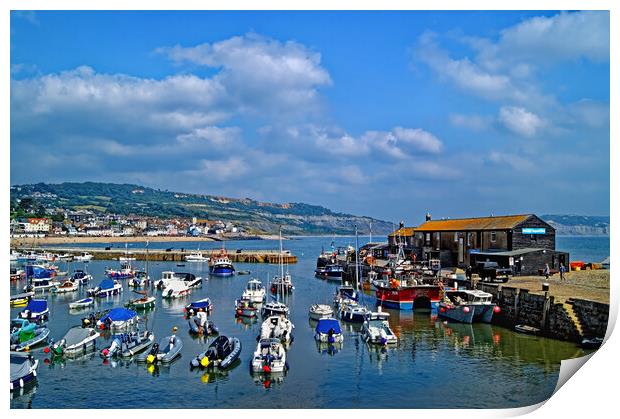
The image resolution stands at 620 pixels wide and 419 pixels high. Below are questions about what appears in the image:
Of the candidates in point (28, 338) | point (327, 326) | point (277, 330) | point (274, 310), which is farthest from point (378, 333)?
point (28, 338)

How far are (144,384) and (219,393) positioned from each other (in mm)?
2897

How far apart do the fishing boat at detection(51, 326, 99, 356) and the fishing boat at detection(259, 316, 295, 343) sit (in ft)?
23.6

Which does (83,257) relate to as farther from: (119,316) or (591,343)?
(591,343)

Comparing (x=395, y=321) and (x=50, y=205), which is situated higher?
(x=50, y=205)

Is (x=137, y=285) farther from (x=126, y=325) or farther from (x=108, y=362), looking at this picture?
(x=108, y=362)

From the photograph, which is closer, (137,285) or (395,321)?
(395,321)

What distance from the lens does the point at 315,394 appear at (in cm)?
1752

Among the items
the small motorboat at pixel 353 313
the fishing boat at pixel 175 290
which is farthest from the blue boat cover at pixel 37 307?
the small motorboat at pixel 353 313

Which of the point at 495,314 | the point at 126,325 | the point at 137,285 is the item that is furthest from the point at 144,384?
the point at 137,285

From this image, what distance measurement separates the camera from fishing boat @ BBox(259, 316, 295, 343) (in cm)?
2461
